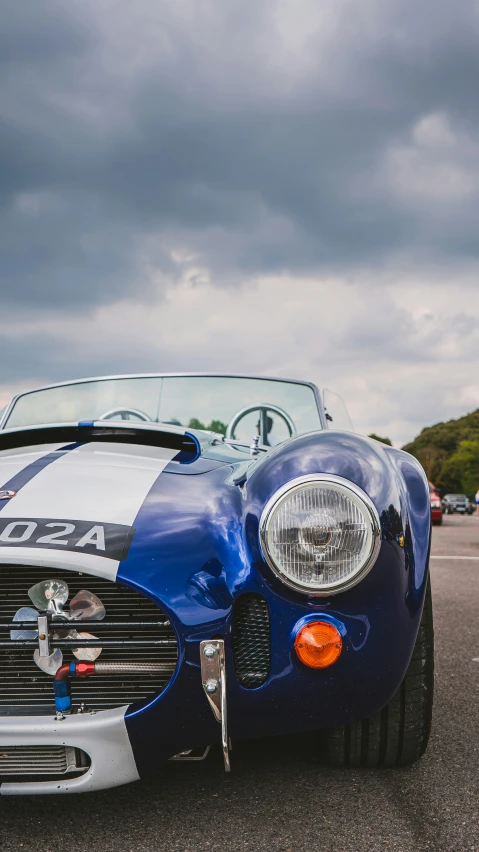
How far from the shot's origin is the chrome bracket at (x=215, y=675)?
5.11ft

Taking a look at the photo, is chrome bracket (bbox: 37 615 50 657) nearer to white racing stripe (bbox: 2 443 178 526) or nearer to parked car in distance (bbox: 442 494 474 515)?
white racing stripe (bbox: 2 443 178 526)

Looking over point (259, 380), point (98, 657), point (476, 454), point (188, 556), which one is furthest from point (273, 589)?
point (476, 454)

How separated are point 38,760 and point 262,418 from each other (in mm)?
1990

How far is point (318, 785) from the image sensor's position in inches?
72.5

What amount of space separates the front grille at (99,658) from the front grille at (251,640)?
144 mm

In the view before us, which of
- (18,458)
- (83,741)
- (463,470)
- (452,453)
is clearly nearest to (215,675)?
(83,741)

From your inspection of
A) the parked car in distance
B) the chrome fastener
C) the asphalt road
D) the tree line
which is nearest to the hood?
the chrome fastener

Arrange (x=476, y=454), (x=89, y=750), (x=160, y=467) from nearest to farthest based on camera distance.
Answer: (x=89, y=750) → (x=160, y=467) → (x=476, y=454)

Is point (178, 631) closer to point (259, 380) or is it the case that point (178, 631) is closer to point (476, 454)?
point (259, 380)

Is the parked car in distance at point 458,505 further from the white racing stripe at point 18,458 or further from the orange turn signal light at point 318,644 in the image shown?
the orange turn signal light at point 318,644

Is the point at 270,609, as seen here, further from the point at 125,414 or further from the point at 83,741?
the point at 125,414

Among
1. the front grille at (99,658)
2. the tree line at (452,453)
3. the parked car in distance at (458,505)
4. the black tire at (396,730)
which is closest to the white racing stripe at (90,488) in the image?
the front grille at (99,658)

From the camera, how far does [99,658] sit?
64.2 inches

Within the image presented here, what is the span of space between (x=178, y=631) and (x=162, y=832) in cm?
46
